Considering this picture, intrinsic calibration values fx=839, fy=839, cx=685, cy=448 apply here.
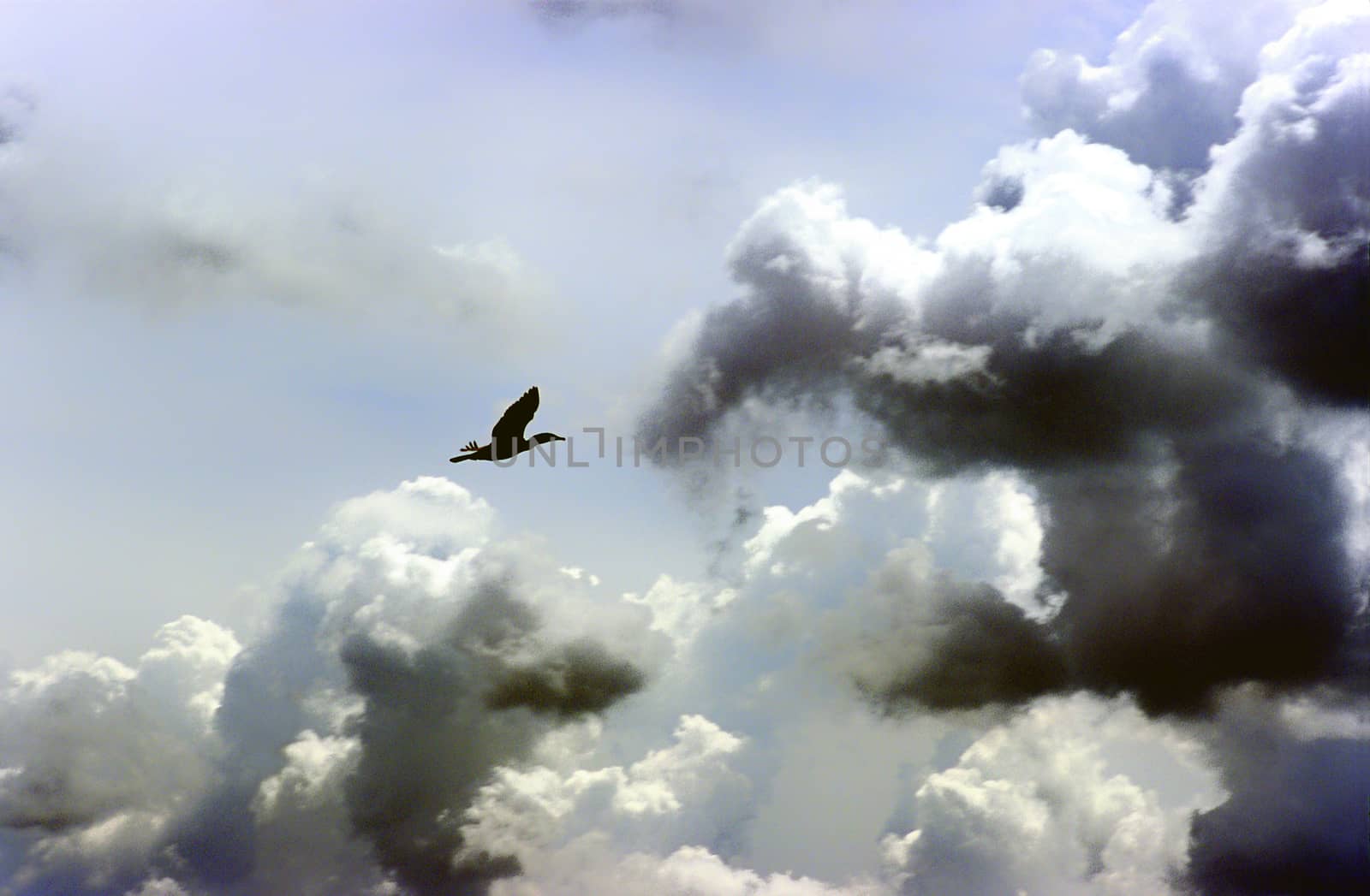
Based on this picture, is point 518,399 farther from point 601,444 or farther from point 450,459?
point 601,444

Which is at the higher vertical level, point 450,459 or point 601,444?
point 601,444

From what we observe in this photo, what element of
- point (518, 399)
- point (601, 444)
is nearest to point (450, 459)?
point (518, 399)

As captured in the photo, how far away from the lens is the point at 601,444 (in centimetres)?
7138

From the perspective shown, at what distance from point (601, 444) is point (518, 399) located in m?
12.2

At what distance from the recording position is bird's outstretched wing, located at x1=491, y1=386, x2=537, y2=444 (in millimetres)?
60500

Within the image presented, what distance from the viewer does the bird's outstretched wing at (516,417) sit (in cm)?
6050

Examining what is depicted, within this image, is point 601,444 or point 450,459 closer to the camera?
A: point 450,459

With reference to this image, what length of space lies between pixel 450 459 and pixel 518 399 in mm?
6575

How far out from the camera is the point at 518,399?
60.7 m

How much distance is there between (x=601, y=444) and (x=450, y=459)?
16208 mm

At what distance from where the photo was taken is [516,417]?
60.7m

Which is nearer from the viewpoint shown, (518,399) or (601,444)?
(518,399)

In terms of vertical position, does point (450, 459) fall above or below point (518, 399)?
below
